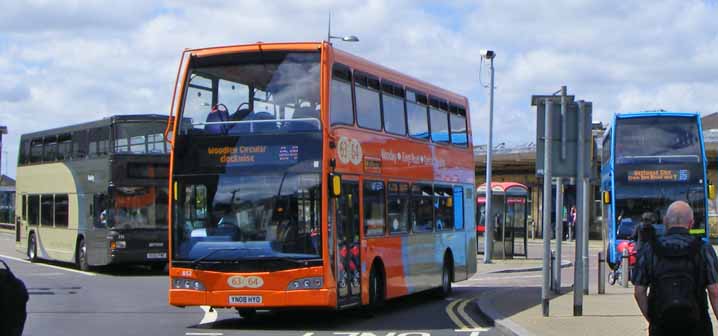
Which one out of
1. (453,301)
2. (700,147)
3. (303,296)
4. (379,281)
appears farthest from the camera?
(700,147)

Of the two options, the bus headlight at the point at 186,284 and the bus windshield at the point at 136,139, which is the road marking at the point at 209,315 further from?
the bus windshield at the point at 136,139

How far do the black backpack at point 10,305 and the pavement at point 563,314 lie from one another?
9.00m

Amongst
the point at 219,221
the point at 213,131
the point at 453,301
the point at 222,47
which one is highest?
the point at 222,47

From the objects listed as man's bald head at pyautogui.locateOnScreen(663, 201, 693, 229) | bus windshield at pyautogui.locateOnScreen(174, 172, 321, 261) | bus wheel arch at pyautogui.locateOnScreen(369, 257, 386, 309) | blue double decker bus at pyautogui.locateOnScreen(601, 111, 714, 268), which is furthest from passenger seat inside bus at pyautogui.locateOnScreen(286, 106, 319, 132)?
blue double decker bus at pyautogui.locateOnScreen(601, 111, 714, 268)

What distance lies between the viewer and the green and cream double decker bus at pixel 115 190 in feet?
90.5

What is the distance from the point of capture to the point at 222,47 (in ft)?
54.3

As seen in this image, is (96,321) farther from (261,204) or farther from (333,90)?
(333,90)

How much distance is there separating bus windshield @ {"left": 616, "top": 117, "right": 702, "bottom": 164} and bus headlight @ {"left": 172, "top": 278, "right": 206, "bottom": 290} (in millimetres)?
15472

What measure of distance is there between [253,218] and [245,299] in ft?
3.58

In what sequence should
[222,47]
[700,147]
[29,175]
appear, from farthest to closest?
1. [29,175]
2. [700,147]
3. [222,47]

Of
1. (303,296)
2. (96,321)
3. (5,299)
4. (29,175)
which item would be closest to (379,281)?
(303,296)

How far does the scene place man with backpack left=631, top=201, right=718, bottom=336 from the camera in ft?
26.8

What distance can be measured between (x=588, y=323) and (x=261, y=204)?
4.69m

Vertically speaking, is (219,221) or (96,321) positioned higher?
(219,221)
